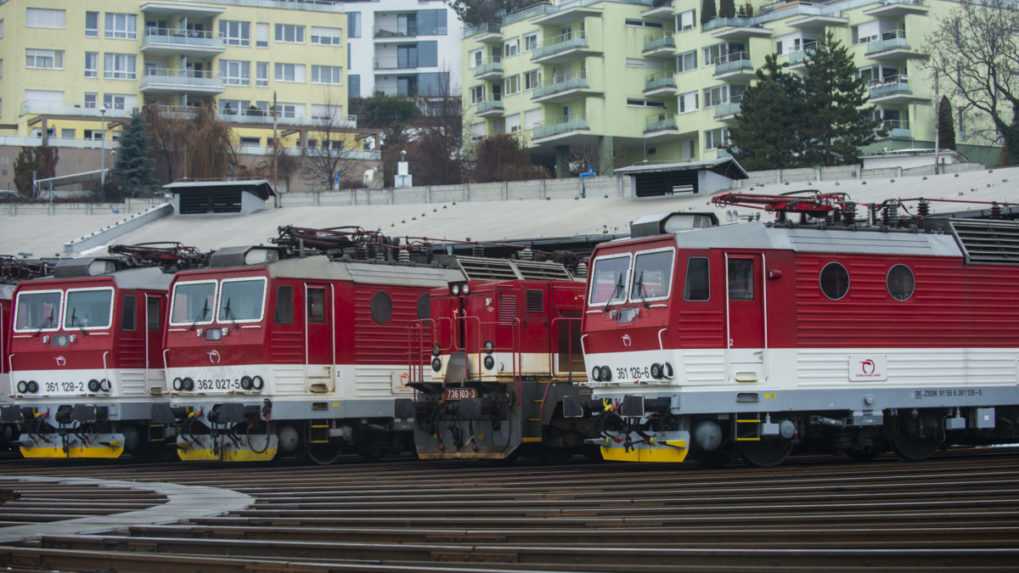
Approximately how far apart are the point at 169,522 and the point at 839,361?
10.0 meters

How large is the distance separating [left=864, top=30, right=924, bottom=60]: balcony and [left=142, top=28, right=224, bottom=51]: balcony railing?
3916 centimetres

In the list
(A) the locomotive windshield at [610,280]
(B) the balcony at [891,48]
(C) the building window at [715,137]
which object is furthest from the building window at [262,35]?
(A) the locomotive windshield at [610,280]

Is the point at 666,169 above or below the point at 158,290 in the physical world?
above

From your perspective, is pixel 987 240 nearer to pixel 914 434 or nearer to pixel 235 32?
pixel 914 434

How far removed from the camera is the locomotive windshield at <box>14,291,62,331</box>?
26953mm

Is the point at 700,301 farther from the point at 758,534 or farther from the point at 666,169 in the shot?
the point at 666,169

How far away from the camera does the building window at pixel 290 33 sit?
299 ft

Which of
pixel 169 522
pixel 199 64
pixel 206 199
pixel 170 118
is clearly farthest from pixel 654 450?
pixel 199 64

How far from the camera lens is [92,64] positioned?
8588 centimetres

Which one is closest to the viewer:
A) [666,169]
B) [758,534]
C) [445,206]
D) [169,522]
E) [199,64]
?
[758,534]

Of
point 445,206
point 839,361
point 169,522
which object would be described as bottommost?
point 169,522

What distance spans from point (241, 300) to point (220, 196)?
1139 inches

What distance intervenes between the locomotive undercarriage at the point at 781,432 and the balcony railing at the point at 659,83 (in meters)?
62.7

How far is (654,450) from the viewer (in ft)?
65.2
